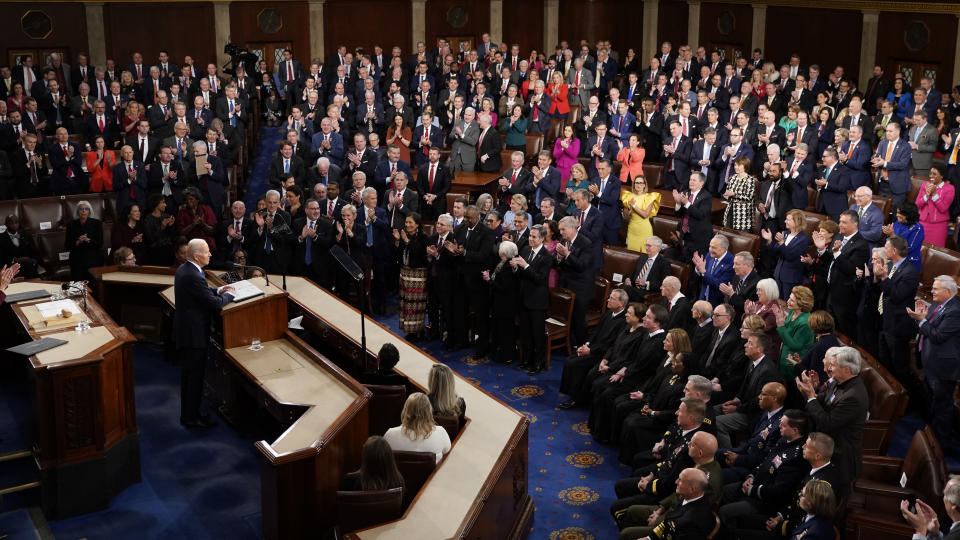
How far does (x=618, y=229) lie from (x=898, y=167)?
323 cm

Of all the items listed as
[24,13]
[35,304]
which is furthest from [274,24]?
[35,304]

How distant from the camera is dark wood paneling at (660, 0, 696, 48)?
21969 millimetres

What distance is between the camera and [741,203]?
10.9 m

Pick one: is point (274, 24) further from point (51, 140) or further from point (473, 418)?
point (473, 418)

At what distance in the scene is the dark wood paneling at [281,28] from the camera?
2042cm

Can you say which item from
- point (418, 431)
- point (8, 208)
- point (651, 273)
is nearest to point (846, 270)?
point (651, 273)

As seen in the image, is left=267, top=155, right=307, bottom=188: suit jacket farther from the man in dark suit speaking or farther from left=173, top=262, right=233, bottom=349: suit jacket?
left=173, top=262, right=233, bottom=349: suit jacket

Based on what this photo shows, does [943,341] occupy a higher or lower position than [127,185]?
lower

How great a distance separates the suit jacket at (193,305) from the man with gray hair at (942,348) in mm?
5542

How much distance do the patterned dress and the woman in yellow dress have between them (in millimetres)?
824

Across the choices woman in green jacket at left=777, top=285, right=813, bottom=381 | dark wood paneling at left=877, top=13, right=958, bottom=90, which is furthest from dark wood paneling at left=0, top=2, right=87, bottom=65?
woman in green jacket at left=777, top=285, right=813, bottom=381

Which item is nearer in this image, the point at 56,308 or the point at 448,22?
the point at 56,308

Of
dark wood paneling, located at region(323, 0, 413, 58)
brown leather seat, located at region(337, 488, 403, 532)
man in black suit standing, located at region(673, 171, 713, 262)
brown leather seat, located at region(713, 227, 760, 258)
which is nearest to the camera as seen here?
brown leather seat, located at region(337, 488, 403, 532)

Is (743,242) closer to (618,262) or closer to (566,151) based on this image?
(618,262)
